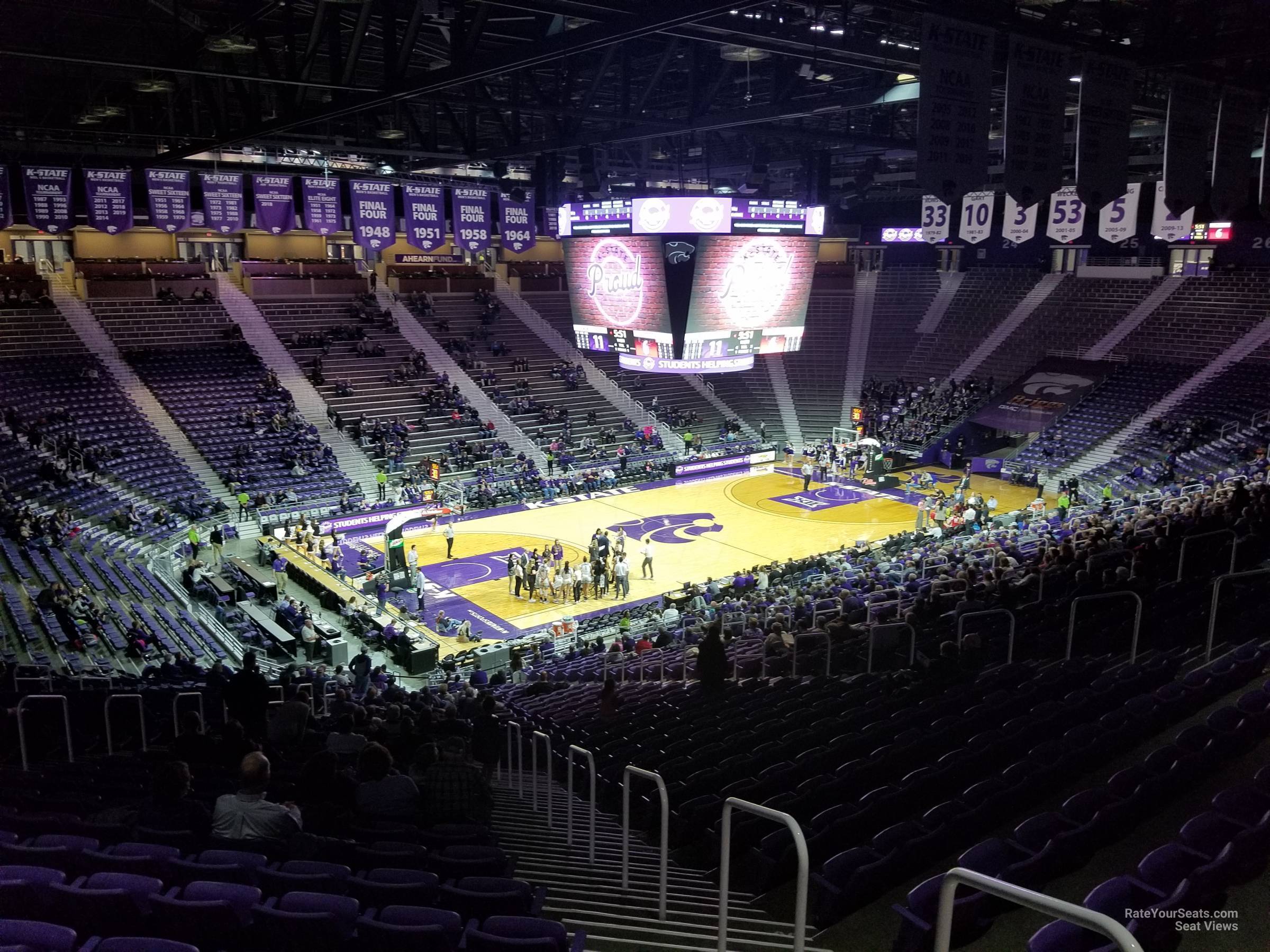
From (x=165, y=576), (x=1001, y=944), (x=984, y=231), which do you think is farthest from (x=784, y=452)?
(x=1001, y=944)

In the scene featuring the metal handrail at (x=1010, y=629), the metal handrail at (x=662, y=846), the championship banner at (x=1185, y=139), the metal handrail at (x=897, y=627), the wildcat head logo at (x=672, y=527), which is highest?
the championship banner at (x=1185, y=139)

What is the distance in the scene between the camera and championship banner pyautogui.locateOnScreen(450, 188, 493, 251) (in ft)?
81.7

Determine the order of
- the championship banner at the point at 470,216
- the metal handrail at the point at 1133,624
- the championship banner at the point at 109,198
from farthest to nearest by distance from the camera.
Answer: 1. the championship banner at the point at 470,216
2. the championship banner at the point at 109,198
3. the metal handrail at the point at 1133,624

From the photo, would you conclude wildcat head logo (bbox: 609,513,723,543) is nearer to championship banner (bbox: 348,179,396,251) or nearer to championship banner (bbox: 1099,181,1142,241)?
championship banner (bbox: 348,179,396,251)

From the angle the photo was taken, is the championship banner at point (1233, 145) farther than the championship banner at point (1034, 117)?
Yes

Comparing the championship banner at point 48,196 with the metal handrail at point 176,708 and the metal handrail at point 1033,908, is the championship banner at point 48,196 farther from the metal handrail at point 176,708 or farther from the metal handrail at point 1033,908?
the metal handrail at point 1033,908

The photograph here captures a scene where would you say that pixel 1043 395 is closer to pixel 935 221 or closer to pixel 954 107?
pixel 935 221

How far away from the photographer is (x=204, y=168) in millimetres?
33438

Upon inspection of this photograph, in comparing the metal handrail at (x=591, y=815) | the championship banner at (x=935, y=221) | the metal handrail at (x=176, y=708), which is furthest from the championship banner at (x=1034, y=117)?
the championship banner at (x=935, y=221)

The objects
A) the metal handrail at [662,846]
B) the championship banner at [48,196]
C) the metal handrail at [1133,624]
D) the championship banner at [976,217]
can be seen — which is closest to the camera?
the metal handrail at [662,846]

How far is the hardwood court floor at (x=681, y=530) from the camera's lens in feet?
90.3

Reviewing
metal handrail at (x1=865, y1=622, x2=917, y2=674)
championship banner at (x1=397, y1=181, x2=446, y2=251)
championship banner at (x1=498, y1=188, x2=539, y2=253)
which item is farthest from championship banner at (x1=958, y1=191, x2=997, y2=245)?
metal handrail at (x1=865, y1=622, x2=917, y2=674)

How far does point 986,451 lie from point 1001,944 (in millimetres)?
41192

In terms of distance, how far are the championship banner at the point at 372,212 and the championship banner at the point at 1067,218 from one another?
17322mm
